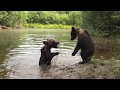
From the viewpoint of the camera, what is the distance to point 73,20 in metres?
54.8

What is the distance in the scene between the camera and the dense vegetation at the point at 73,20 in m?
23.7

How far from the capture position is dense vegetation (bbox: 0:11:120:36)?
77.7 feet

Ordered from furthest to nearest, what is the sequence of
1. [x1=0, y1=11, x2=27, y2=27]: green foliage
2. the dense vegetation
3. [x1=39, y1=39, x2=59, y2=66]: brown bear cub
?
[x1=0, y1=11, x2=27, y2=27]: green foliage
the dense vegetation
[x1=39, y1=39, x2=59, y2=66]: brown bear cub

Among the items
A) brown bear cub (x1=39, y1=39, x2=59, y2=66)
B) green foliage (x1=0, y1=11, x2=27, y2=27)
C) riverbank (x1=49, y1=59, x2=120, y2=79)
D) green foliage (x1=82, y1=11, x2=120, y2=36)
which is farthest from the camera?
green foliage (x1=0, y1=11, x2=27, y2=27)

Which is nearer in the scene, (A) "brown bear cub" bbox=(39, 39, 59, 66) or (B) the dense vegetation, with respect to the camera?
(A) "brown bear cub" bbox=(39, 39, 59, 66)

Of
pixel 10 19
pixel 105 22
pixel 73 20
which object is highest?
pixel 105 22

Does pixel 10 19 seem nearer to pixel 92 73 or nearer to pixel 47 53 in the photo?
pixel 47 53

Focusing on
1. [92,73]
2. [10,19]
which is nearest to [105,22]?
[92,73]

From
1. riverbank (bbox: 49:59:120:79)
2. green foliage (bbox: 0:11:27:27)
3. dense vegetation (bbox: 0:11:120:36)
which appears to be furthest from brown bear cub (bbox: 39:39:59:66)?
green foliage (bbox: 0:11:27:27)

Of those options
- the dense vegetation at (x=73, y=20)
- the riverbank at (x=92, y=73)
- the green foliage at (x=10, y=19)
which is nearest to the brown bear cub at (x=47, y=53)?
the riverbank at (x=92, y=73)

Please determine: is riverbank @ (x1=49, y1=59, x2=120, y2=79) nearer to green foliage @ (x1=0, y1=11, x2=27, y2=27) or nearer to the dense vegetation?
the dense vegetation
